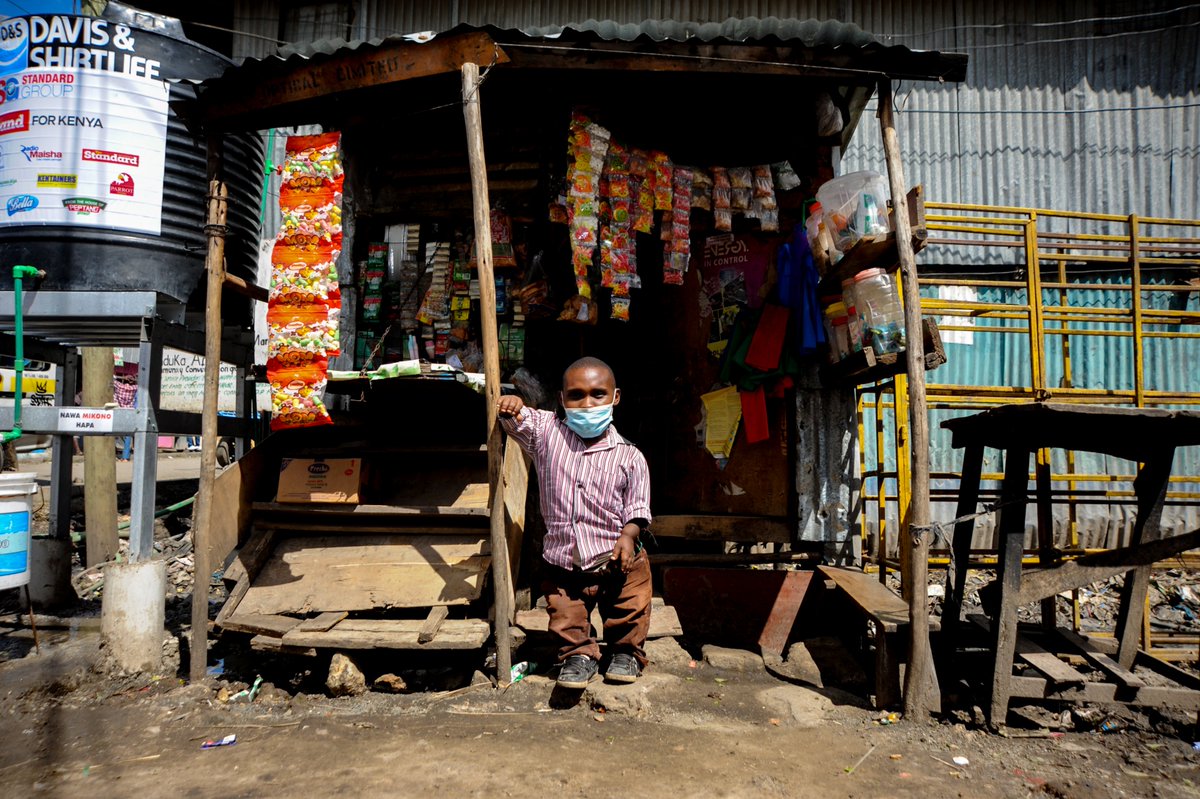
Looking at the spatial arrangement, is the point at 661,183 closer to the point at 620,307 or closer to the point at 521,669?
the point at 620,307

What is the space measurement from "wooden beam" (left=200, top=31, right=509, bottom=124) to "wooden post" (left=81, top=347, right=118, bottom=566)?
13.0 ft

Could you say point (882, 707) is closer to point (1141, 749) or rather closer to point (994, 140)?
point (1141, 749)

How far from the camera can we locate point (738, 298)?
5.82 m

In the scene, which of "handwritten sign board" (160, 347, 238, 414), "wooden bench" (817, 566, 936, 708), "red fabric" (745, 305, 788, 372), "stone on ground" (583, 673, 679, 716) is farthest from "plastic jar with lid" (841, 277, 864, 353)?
"handwritten sign board" (160, 347, 238, 414)

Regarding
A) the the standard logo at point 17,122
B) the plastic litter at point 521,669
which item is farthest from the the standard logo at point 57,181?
the plastic litter at point 521,669

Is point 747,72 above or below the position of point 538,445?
above

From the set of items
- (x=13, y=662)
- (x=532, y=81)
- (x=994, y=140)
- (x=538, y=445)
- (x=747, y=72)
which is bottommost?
(x=13, y=662)

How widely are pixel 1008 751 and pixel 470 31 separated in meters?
4.90

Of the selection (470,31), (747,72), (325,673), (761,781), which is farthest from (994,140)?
(325,673)

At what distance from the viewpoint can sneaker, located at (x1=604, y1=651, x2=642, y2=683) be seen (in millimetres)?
3730

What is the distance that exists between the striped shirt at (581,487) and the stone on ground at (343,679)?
1.31 m

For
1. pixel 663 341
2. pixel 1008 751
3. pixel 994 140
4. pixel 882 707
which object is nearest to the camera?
pixel 1008 751

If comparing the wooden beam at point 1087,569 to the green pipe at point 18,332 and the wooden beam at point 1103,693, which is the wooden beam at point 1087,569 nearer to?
the wooden beam at point 1103,693

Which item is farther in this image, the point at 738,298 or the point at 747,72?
the point at 738,298
